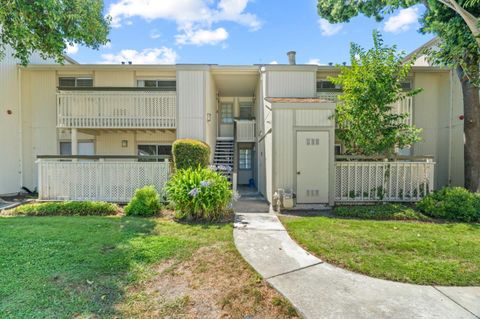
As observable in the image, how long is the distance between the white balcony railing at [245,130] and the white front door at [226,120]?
1368mm

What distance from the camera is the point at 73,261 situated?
150 inches

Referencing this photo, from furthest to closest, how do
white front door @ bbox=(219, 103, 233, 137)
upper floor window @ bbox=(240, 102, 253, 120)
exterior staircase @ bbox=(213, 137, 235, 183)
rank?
1. upper floor window @ bbox=(240, 102, 253, 120)
2. white front door @ bbox=(219, 103, 233, 137)
3. exterior staircase @ bbox=(213, 137, 235, 183)

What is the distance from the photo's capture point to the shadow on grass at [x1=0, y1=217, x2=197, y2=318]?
2.82 m

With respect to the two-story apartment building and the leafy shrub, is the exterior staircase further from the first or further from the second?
the leafy shrub

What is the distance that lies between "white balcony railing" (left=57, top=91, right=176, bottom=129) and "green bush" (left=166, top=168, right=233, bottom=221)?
15.1 feet

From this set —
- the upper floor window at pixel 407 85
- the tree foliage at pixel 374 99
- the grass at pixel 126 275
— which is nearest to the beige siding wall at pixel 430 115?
the upper floor window at pixel 407 85

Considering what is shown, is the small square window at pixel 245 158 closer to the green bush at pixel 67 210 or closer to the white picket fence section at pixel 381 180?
the white picket fence section at pixel 381 180

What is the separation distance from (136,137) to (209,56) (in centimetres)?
510

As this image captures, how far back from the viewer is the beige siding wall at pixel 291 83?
10.2 m

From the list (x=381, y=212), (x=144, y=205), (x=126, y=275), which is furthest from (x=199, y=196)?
(x=381, y=212)

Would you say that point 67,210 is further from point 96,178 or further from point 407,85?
point 407,85

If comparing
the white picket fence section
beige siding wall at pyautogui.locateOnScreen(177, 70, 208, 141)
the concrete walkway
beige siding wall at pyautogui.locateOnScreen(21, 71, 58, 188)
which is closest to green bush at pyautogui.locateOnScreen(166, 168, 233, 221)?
the concrete walkway

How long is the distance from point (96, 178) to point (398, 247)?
8.57 meters

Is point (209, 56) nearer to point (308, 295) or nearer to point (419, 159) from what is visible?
point (419, 159)
